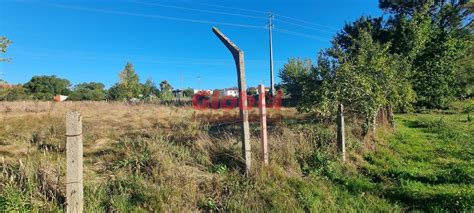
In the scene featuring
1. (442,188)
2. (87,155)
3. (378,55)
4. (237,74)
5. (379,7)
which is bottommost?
(442,188)

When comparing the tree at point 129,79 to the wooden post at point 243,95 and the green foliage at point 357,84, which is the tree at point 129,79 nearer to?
the green foliage at point 357,84

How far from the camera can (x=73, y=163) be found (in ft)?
11.0

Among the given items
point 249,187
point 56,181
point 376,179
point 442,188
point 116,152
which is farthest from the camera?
point 116,152

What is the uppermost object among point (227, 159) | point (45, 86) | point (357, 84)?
point (45, 86)

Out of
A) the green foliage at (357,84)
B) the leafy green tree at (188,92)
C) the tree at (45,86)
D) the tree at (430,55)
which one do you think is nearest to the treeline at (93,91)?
the tree at (45,86)

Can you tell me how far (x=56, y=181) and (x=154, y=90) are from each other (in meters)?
65.3

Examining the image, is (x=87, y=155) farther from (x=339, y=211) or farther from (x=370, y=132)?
(x=370, y=132)

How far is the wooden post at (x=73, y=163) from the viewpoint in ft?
10.8

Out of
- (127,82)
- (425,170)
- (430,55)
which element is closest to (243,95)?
(425,170)

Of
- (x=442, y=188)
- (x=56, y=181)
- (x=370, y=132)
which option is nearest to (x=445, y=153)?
(x=370, y=132)

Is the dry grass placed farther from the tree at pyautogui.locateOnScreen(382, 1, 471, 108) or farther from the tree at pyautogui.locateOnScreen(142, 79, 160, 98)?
the tree at pyautogui.locateOnScreen(142, 79, 160, 98)

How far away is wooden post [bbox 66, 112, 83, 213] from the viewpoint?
3295mm

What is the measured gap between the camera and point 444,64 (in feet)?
41.9

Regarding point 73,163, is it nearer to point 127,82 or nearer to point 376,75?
point 376,75
